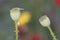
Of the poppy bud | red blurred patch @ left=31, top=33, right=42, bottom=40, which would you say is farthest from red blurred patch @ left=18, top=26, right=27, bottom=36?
the poppy bud

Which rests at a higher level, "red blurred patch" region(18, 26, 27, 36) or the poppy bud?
the poppy bud

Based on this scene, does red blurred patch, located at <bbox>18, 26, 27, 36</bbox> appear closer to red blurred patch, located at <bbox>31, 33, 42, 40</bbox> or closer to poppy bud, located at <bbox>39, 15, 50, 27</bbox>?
red blurred patch, located at <bbox>31, 33, 42, 40</bbox>

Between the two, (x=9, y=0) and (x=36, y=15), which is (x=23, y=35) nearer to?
(x=36, y=15)

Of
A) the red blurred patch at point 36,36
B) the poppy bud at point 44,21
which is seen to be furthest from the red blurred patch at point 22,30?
the poppy bud at point 44,21

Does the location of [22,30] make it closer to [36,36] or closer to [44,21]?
[36,36]

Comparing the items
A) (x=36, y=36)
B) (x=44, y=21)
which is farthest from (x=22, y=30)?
(x=44, y=21)

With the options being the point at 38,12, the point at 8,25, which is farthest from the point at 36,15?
the point at 8,25

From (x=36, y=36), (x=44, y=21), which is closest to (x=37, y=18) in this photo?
(x=36, y=36)

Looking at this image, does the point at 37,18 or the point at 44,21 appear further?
the point at 37,18

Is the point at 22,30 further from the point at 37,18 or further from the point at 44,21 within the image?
the point at 44,21

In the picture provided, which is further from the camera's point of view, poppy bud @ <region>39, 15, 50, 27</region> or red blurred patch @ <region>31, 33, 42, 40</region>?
red blurred patch @ <region>31, 33, 42, 40</region>

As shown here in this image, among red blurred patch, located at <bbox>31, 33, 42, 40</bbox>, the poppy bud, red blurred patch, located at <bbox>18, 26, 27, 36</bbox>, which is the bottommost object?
red blurred patch, located at <bbox>31, 33, 42, 40</bbox>
